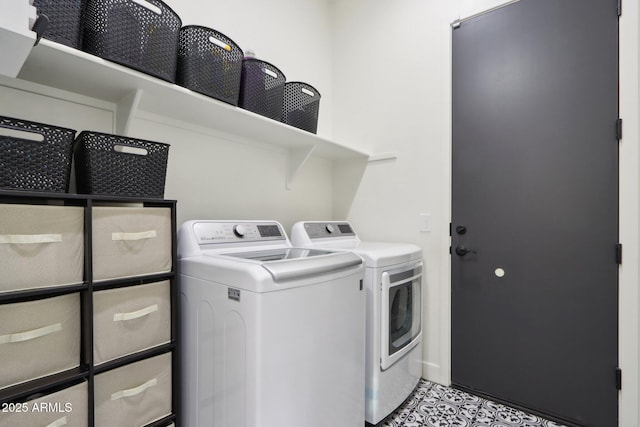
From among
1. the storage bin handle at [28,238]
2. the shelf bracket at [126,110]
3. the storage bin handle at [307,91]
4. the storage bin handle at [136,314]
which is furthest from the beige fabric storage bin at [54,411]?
the storage bin handle at [307,91]

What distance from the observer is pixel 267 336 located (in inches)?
42.6

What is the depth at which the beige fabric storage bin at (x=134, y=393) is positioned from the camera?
1.09 meters

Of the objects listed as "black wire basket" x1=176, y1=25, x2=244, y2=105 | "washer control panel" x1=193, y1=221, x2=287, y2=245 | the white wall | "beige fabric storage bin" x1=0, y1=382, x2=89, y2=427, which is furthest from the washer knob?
the white wall

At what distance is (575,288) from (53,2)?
8.63 feet

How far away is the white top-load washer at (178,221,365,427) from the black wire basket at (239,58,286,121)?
690 millimetres

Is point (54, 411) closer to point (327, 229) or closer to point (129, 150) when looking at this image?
point (129, 150)

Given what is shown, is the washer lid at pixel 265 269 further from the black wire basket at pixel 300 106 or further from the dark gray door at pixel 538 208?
the dark gray door at pixel 538 208

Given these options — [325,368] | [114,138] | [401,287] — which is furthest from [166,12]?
[401,287]

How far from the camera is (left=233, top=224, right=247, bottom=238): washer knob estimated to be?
165 cm

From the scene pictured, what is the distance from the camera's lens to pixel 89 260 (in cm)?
104

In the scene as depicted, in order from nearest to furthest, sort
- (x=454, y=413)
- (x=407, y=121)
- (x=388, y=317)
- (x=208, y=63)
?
(x=208, y=63)
(x=388, y=317)
(x=454, y=413)
(x=407, y=121)

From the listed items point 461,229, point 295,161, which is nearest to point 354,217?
point 295,161

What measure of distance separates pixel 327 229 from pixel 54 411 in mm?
1582

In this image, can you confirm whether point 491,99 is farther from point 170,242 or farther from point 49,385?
point 49,385
